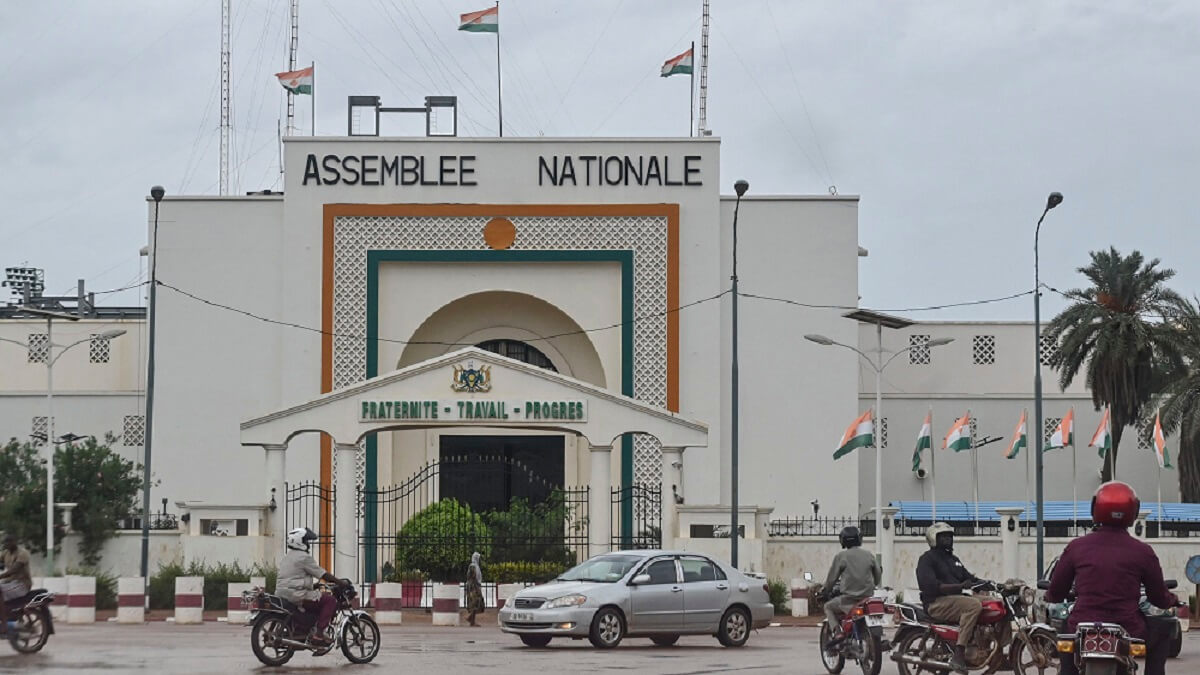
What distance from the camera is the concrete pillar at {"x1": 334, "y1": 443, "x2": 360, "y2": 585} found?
111ft

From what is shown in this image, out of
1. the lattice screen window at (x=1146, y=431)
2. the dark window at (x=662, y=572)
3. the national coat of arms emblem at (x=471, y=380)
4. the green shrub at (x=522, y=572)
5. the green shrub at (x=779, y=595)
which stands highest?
the national coat of arms emblem at (x=471, y=380)

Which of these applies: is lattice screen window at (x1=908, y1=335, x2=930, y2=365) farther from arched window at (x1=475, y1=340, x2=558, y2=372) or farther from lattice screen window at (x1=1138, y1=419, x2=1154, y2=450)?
arched window at (x1=475, y1=340, x2=558, y2=372)

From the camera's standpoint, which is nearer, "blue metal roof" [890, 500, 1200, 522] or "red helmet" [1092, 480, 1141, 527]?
"red helmet" [1092, 480, 1141, 527]

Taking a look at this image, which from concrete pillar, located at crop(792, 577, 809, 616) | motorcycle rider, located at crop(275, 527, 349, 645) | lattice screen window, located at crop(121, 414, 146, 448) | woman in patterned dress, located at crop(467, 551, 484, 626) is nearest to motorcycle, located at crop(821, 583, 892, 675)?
motorcycle rider, located at crop(275, 527, 349, 645)

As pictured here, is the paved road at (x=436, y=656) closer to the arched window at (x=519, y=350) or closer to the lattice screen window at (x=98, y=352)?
the arched window at (x=519, y=350)

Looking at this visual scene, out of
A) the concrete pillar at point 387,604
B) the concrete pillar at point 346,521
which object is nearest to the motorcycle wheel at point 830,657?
the concrete pillar at point 387,604

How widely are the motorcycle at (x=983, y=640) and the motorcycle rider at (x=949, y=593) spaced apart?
3.7 inches

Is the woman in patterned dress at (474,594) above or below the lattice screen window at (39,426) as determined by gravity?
below

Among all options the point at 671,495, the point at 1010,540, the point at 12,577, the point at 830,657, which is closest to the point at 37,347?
the point at 671,495

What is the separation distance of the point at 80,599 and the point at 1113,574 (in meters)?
22.5

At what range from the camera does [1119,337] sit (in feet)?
153

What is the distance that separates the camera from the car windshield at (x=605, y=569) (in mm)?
22875

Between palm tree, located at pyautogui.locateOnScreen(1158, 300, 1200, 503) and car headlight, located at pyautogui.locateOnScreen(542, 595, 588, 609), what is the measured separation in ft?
88.0

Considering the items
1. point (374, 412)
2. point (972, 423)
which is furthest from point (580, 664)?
point (972, 423)
